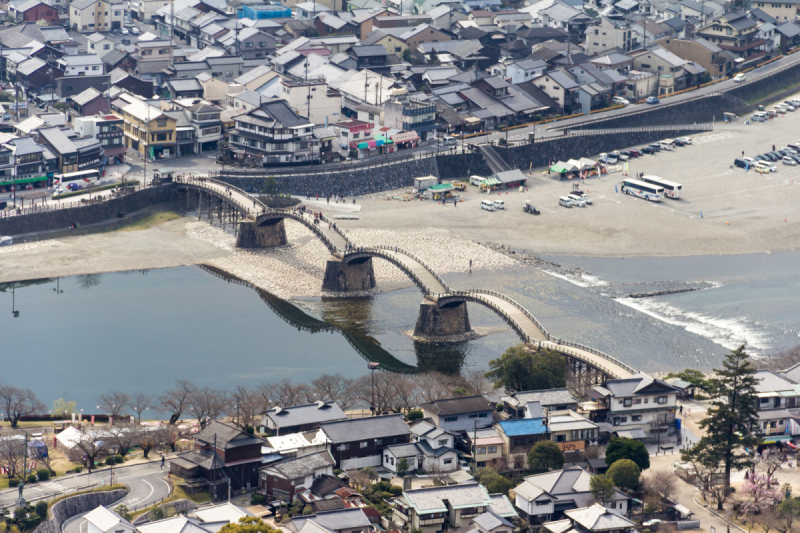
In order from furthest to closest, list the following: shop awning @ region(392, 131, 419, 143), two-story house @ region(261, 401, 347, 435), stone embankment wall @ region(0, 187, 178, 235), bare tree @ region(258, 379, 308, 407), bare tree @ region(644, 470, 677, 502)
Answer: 1. shop awning @ region(392, 131, 419, 143)
2. stone embankment wall @ region(0, 187, 178, 235)
3. bare tree @ region(258, 379, 308, 407)
4. two-story house @ region(261, 401, 347, 435)
5. bare tree @ region(644, 470, 677, 502)

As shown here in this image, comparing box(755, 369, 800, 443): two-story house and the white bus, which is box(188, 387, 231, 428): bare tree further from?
the white bus

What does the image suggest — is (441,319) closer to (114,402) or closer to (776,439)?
(114,402)

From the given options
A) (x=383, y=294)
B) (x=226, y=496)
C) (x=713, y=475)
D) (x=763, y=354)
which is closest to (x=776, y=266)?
(x=763, y=354)

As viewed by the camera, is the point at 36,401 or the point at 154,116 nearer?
the point at 36,401

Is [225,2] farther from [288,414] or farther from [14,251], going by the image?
[288,414]

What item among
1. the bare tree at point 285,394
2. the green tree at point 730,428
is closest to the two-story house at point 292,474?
the bare tree at point 285,394

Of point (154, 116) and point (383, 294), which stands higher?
point (154, 116)

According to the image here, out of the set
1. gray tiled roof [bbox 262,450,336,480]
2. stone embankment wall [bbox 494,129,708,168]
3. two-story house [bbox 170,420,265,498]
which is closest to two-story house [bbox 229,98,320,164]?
stone embankment wall [bbox 494,129,708,168]
